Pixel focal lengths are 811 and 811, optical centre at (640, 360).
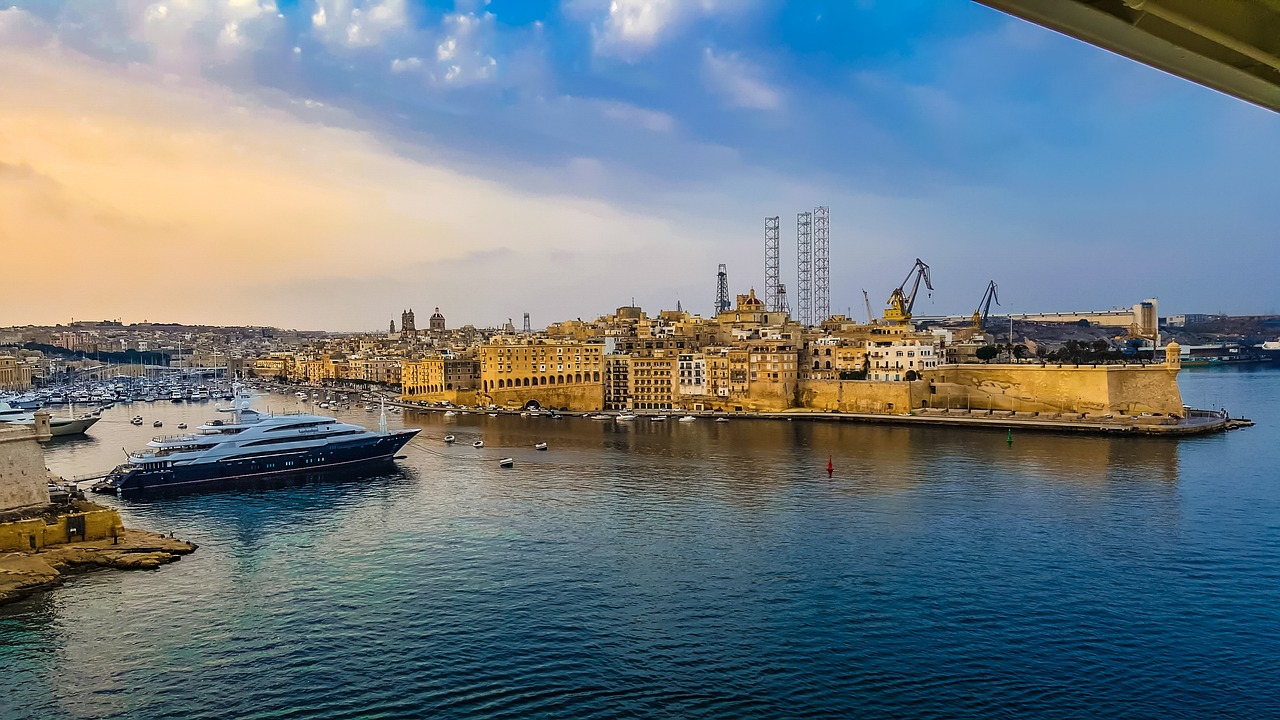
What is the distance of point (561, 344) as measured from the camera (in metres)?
30.0

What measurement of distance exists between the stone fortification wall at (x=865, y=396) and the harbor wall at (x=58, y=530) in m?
19.3

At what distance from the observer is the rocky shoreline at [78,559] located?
26.1 ft

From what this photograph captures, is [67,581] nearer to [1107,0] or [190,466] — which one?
[190,466]

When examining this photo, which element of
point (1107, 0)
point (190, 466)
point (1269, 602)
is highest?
point (1107, 0)

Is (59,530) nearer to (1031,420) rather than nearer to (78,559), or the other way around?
(78,559)

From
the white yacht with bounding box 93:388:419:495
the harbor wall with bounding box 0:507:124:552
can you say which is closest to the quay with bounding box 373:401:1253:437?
the white yacht with bounding box 93:388:419:495

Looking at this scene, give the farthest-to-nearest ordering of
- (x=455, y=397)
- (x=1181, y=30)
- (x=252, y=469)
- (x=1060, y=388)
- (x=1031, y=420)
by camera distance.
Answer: (x=455, y=397), (x=1060, y=388), (x=1031, y=420), (x=252, y=469), (x=1181, y=30)

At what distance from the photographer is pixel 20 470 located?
31.2 feet

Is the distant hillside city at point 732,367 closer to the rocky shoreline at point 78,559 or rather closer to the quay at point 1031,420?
the quay at point 1031,420

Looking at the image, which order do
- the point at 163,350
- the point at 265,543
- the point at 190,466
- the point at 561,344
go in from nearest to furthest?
the point at 265,543
the point at 190,466
the point at 561,344
the point at 163,350

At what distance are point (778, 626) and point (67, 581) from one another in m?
7.13

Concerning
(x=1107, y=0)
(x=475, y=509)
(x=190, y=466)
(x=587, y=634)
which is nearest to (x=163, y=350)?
(x=190, y=466)

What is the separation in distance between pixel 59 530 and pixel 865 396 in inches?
794

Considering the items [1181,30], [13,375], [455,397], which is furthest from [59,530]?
[13,375]
